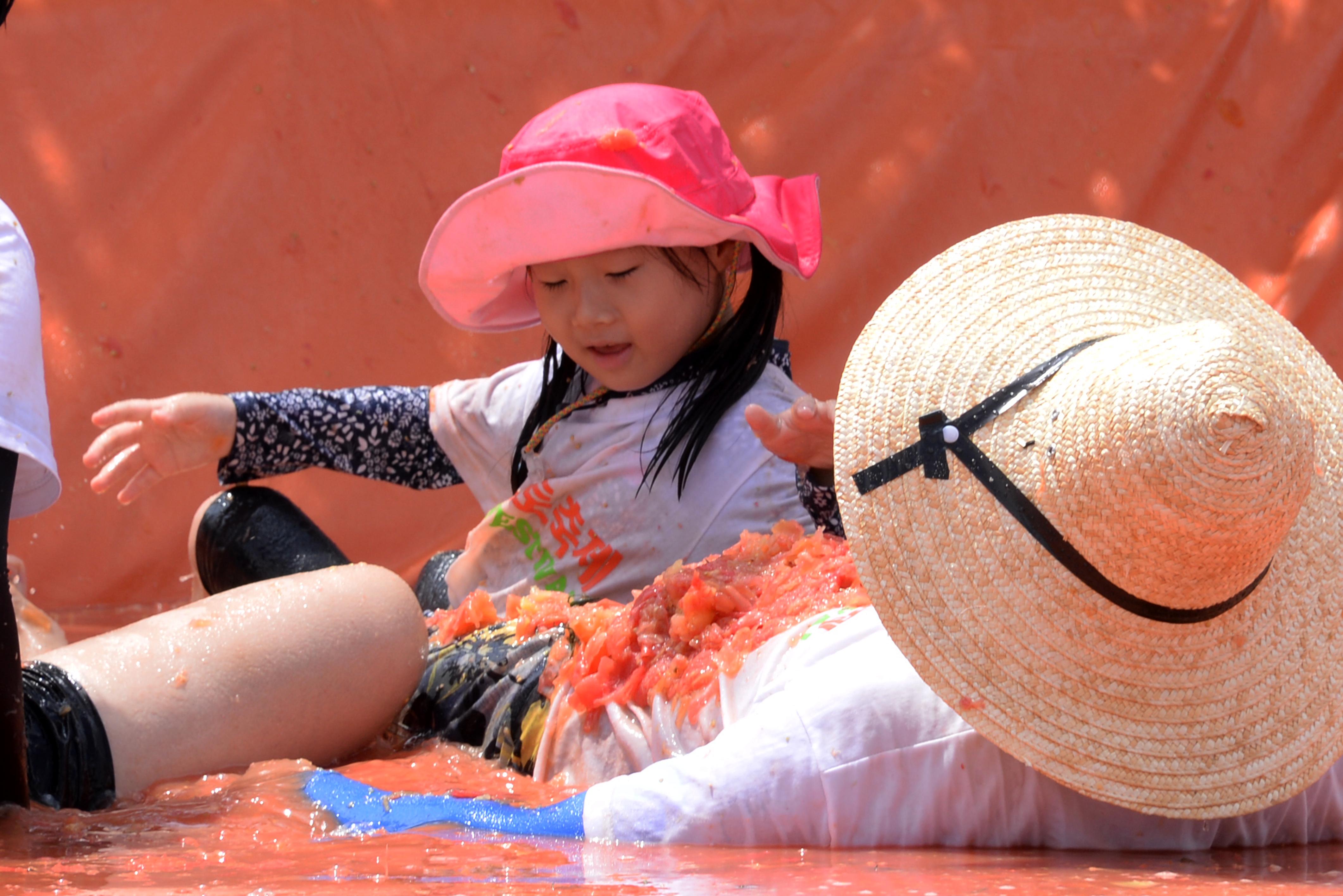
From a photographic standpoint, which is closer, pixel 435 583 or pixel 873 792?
pixel 873 792

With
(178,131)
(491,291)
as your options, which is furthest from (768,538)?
(178,131)

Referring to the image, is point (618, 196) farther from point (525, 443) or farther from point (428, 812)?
point (428, 812)

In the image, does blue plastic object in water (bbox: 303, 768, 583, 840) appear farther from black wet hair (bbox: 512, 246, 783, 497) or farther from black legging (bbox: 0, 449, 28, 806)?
black wet hair (bbox: 512, 246, 783, 497)

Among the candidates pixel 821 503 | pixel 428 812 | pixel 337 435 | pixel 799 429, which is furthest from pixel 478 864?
pixel 337 435

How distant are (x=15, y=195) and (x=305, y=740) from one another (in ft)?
Answer: 6.09

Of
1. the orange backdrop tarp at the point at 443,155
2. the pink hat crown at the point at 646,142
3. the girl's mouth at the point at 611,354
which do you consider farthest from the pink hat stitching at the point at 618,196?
the orange backdrop tarp at the point at 443,155

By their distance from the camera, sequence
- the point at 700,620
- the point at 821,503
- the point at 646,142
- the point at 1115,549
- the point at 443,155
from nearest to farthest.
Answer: the point at 1115,549
the point at 700,620
the point at 821,503
the point at 646,142
the point at 443,155

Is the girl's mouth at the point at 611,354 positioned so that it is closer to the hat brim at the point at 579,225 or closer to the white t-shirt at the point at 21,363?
the hat brim at the point at 579,225

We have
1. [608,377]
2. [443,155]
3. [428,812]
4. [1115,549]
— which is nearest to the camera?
[1115,549]

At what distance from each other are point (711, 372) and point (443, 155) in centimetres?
134

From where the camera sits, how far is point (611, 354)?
180 centimetres

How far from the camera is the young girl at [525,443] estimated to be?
1379 millimetres

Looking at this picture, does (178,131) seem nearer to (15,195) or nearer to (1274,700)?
(15,195)

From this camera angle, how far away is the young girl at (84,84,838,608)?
172 centimetres
